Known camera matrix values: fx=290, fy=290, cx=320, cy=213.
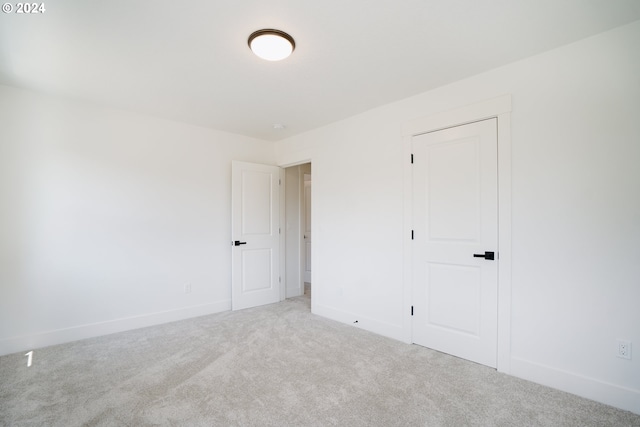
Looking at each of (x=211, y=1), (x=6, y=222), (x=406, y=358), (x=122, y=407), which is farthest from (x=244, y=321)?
(x=211, y=1)

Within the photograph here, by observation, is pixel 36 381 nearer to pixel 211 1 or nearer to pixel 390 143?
pixel 211 1

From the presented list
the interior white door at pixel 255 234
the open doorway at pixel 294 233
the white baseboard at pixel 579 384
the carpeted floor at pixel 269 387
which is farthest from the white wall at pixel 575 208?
the open doorway at pixel 294 233

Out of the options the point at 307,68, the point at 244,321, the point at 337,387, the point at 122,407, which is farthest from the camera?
the point at 244,321

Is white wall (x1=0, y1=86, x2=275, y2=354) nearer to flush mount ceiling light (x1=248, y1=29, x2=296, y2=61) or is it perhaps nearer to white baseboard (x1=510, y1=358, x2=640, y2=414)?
flush mount ceiling light (x1=248, y1=29, x2=296, y2=61)

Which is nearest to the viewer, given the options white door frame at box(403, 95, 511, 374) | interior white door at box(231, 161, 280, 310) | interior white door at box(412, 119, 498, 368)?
white door frame at box(403, 95, 511, 374)

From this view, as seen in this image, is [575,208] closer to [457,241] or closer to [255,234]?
[457,241]

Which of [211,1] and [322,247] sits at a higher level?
[211,1]

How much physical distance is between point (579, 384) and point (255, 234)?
12.4 feet

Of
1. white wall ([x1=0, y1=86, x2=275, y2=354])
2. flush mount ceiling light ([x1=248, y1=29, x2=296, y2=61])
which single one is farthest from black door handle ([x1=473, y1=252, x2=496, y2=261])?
white wall ([x1=0, y1=86, x2=275, y2=354])

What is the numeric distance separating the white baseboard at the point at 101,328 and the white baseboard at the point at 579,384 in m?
3.49

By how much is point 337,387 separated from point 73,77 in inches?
137

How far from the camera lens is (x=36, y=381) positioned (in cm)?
226

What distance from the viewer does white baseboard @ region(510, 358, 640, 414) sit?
6.17 ft

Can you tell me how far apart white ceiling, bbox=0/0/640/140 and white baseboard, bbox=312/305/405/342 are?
96.6 inches
